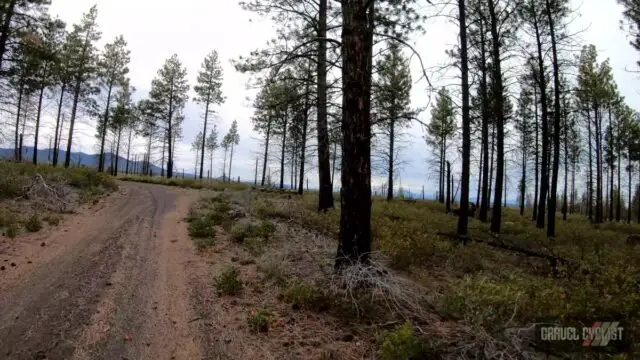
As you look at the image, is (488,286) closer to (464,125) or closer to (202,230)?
(202,230)

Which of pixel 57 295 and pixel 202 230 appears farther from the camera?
pixel 202 230

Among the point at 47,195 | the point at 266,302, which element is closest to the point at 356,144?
the point at 266,302

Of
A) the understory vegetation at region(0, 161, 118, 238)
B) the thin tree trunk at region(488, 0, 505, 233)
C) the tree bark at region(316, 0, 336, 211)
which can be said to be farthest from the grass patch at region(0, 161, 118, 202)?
the thin tree trunk at region(488, 0, 505, 233)

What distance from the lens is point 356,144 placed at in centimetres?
523

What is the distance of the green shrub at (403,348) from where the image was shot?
10.9ft

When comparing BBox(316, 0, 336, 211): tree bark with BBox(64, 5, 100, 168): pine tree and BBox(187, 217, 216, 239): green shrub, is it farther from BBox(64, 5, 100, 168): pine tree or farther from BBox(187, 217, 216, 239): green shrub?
BBox(64, 5, 100, 168): pine tree

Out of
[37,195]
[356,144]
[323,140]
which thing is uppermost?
[323,140]

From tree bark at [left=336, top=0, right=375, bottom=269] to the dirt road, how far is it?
2.32 meters

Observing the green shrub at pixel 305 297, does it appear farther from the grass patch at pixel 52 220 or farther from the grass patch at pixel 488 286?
the grass patch at pixel 52 220

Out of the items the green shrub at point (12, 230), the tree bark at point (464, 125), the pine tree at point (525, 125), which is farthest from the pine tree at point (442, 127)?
the green shrub at point (12, 230)

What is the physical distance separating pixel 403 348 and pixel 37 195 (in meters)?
11.4

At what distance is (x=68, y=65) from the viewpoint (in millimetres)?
27328

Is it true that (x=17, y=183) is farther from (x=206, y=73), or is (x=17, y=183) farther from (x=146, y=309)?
(x=206, y=73)

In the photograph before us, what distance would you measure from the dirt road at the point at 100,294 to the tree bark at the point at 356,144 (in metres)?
2.32
